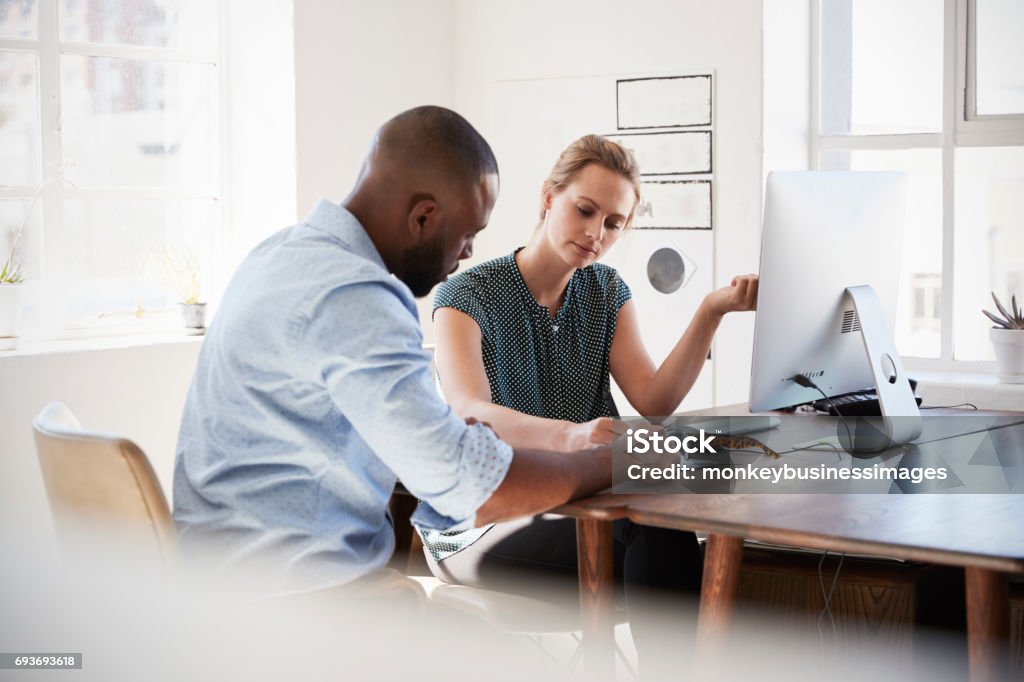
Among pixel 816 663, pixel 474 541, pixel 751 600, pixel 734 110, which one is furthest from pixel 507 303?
pixel 734 110

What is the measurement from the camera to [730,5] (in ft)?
13.1

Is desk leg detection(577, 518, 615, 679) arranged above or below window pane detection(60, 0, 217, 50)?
below

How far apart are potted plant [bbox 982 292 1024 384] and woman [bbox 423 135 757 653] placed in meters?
1.42

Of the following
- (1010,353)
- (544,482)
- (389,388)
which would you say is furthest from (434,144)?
(1010,353)

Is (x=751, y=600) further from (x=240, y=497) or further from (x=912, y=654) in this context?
(x=240, y=497)

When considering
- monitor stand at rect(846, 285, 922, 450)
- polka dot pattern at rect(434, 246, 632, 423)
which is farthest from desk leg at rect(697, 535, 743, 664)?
polka dot pattern at rect(434, 246, 632, 423)

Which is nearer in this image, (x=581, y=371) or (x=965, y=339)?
(x=581, y=371)

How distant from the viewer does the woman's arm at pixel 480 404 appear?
2.03m

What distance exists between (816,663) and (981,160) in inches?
88.7

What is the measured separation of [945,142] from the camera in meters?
3.90

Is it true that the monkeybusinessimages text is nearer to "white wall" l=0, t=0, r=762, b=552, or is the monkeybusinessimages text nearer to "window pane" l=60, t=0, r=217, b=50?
"white wall" l=0, t=0, r=762, b=552

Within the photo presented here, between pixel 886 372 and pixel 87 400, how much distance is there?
2.45 metres

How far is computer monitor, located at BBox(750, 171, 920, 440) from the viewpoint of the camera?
2141 mm

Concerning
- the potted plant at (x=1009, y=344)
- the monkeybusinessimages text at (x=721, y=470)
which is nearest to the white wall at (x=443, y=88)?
the potted plant at (x=1009, y=344)
